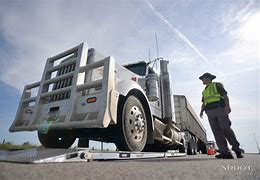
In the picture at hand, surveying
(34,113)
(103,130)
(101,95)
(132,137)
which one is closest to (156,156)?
(132,137)

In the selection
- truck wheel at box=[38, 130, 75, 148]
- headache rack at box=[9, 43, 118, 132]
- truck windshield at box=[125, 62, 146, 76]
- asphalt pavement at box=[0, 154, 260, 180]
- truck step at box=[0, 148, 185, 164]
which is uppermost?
truck windshield at box=[125, 62, 146, 76]

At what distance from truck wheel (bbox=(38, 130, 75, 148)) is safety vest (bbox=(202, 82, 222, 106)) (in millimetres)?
2865

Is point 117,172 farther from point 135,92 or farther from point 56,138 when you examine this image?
point 56,138

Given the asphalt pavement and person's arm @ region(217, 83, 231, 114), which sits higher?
person's arm @ region(217, 83, 231, 114)

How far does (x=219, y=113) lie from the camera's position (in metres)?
3.53

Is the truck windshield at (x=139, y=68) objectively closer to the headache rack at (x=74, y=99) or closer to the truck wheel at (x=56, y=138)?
the headache rack at (x=74, y=99)

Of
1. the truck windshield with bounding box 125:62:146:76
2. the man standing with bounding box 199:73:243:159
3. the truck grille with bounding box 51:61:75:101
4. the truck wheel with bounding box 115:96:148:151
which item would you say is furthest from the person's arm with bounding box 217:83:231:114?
the truck grille with bounding box 51:61:75:101

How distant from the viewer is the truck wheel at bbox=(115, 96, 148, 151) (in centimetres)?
303

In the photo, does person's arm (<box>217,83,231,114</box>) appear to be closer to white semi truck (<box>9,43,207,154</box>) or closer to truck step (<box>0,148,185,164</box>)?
white semi truck (<box>9,43,207,154</box>)

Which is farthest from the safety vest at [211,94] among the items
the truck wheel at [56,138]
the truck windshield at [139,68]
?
the truck wheel at [56,138]

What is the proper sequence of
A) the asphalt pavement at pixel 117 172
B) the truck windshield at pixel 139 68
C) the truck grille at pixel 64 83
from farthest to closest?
1. the truck windshield at pixel 139 68
2. the truck grille at pixel 64 83
3. the asphalt pavement at pixel 117 172

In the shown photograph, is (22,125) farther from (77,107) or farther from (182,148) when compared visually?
(182,148)

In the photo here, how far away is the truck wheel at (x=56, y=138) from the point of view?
3600mm

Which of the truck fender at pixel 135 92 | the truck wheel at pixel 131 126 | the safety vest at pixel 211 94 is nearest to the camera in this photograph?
the truck wheel at pixel 131 126
